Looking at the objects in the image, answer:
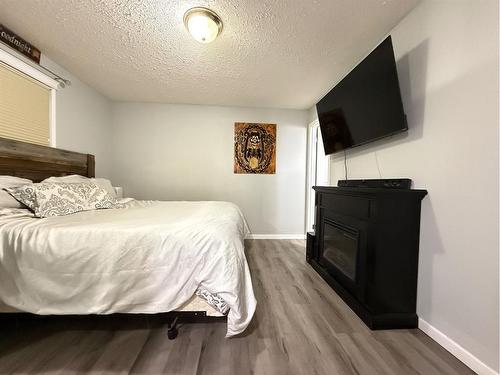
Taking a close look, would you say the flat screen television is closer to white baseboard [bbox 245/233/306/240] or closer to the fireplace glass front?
the fireplace glass front

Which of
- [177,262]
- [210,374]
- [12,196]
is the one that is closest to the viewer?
[210,374]

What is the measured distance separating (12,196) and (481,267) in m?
3.08

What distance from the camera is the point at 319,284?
2.15 meters

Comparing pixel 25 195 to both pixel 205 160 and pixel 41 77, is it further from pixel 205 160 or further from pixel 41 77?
pixel 205 160

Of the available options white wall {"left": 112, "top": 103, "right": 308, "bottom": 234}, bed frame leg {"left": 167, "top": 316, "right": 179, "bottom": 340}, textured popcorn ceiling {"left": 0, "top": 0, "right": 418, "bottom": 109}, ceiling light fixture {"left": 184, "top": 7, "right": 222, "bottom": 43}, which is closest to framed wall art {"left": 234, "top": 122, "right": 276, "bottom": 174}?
white wall {"left": 112, "top": 103, "right": 308, "bottom": 234}

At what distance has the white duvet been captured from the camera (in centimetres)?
123

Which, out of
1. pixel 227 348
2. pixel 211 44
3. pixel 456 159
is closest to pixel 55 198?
pixel 227 348

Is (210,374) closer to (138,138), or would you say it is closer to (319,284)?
(319,284)

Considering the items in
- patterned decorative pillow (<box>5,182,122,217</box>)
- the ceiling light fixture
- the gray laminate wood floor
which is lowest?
the gray laminate wood floor

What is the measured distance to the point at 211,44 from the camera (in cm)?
202

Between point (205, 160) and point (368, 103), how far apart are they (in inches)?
103

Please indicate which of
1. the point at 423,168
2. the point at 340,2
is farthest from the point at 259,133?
the point at 423,168

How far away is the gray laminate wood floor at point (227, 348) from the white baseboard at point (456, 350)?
33 millimetres

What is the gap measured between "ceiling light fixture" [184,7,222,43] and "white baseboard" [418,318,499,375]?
2.61 m
